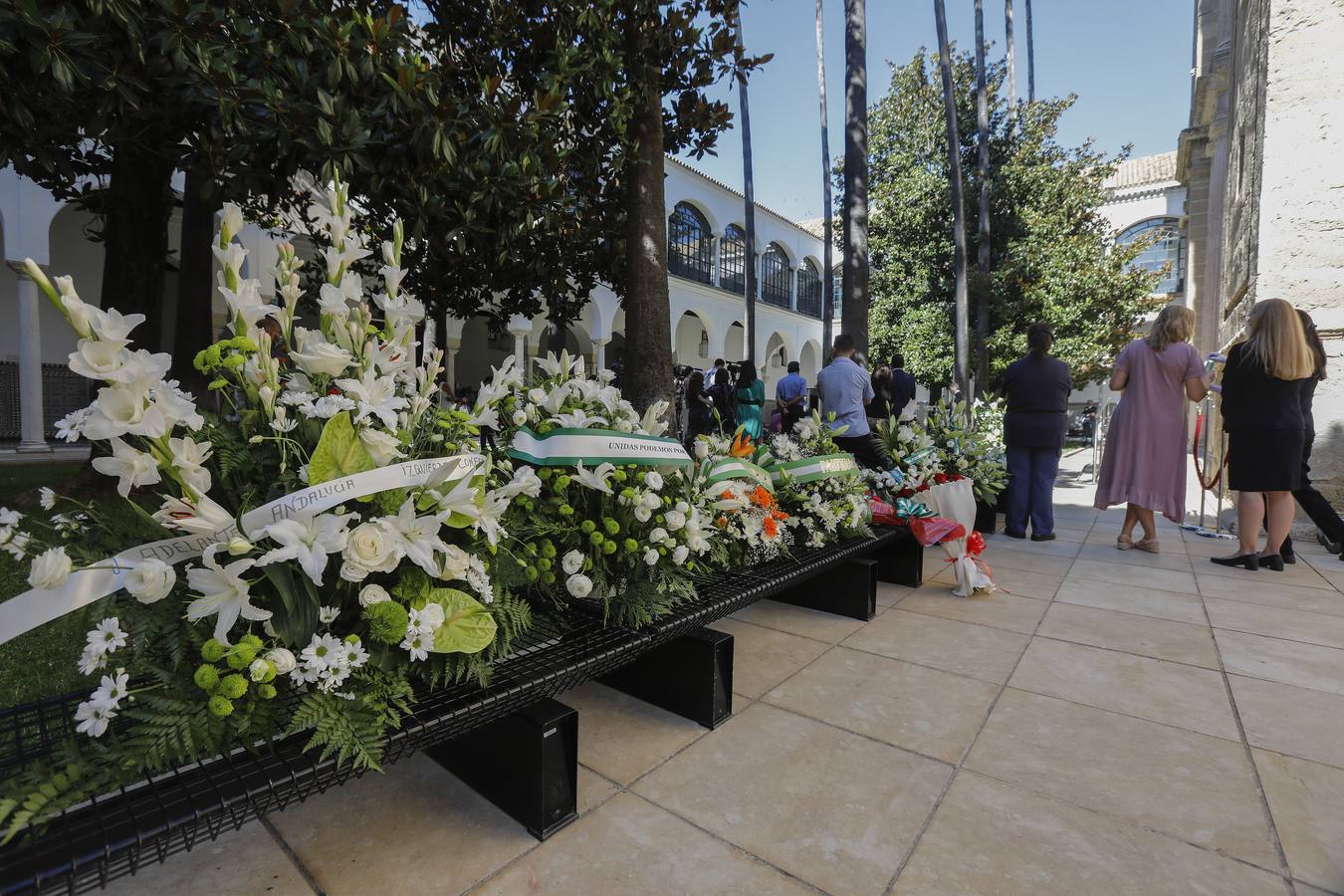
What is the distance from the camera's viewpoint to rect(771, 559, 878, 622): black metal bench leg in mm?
3430

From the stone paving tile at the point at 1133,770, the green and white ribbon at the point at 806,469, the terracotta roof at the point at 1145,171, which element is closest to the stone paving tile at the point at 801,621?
the green and white ribbon at the point at 806,469

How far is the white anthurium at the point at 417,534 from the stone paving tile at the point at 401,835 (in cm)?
83

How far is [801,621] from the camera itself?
3.43 metres


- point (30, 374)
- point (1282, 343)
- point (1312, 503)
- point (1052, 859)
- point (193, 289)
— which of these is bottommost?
point (1052, 859)

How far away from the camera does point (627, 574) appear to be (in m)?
2.07

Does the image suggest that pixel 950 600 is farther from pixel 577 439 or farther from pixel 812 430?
pixel 577 439

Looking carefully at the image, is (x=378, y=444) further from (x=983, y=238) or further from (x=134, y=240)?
(x=983, y=238)

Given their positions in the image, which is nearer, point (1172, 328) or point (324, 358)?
point (324, 358)

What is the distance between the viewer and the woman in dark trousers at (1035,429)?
17.8 feet

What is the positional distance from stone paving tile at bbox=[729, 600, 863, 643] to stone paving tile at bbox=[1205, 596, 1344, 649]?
76.4 inches

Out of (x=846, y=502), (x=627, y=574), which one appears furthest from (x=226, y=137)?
(x=846, y=502)

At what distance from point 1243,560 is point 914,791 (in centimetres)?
426

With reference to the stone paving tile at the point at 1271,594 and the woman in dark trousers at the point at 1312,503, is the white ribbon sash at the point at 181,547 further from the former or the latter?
the woman in dark trousers at the point at 1312,503

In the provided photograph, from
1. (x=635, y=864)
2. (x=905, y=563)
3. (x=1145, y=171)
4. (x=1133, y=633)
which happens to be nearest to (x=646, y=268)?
(x=905, y=563)
